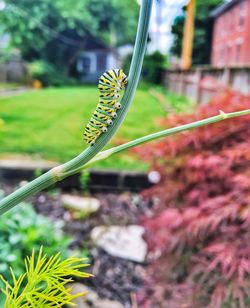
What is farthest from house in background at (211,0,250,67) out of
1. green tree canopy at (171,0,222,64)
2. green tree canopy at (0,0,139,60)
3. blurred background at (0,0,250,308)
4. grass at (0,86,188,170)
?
green tree canopy at (0,0,139,60)

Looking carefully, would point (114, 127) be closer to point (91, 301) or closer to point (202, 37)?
point (91, 301)

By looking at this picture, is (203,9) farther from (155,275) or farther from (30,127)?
(155,275)

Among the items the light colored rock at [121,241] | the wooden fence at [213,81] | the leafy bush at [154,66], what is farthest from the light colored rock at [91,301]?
the leafy bush at [154,66]

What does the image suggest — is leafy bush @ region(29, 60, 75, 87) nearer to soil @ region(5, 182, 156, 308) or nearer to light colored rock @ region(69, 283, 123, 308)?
soil @ region(5, 182, 156, 308)

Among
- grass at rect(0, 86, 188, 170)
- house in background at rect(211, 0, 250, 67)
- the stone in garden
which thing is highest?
house in background at rect(211, 0, 250, 67)

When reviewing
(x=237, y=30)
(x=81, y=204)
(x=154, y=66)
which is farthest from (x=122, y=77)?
(x=154, y=66)

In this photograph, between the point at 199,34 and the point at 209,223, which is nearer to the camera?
the point at 209,223

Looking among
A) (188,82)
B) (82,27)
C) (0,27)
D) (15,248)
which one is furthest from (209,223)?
(82,27)
